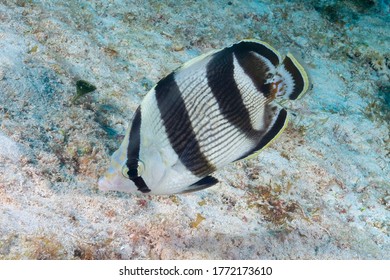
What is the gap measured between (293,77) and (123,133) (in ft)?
6.62

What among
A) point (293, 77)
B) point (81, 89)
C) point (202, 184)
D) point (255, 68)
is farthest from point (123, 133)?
point (293, 77)

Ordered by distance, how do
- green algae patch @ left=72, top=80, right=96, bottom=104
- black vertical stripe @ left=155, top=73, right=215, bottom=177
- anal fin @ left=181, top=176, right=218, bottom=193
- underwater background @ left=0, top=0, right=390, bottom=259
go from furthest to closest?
1. green algae patch @ left=72, top=80, right=96, bottom=104
2. underwater background @ left=0, top=0, right=390, bottom=259
3. anal fin @ left=181, top=176, right=218, bottom=193
4. black vertical stripe @ left=155, top=73, right=215, bottom=177

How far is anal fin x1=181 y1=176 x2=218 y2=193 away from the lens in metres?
2.17

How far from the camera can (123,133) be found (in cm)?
363

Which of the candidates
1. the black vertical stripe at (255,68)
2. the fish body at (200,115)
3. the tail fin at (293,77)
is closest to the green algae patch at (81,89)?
the fish body at (200,115)

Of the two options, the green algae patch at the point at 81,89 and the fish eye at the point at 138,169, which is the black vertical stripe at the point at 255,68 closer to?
the fish eye at the point at 138,169

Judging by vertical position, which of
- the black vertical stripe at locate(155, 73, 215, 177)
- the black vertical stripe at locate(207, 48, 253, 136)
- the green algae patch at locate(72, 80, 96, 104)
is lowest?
the green algae patch at locate(72, 80, 96, 104)

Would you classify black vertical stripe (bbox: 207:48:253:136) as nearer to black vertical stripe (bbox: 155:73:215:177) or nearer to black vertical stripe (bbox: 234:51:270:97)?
black vertical stripe (bbox: 234:51:270:97)

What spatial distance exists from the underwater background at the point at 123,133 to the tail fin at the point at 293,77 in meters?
0.07

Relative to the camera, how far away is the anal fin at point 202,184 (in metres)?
2.17

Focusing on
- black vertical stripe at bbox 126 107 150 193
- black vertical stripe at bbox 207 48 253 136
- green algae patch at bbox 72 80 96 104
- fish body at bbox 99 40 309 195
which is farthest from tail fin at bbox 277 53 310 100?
green algae patch at bbox 72 80 96 104

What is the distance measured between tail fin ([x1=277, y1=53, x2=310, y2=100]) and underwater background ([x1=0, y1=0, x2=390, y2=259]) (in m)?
0.07

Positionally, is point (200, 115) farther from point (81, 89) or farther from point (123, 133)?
point (81, 89)

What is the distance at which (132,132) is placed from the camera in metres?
2.02
